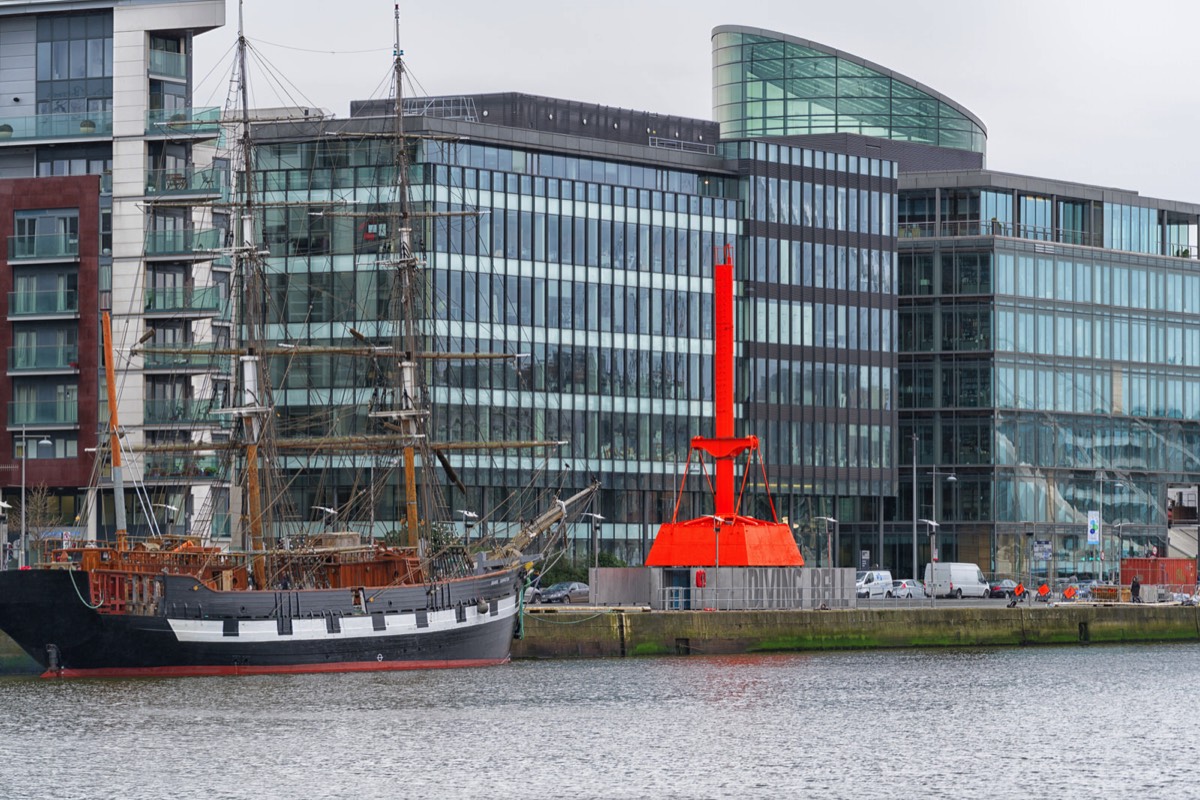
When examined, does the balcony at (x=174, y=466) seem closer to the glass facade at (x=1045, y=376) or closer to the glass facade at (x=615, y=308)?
the glass facade at (x=615, y=308)

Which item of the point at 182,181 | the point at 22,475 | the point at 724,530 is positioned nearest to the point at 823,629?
the point at 724,530

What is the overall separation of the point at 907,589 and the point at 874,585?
355cm

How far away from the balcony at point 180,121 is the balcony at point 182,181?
70.9 inches

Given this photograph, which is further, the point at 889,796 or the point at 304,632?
the point at 304,632

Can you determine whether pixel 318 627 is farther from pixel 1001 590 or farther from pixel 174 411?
pixel 1001 590

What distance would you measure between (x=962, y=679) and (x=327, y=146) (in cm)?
5964

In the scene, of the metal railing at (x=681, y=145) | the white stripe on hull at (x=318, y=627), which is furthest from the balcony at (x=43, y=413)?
the metal railing at (x=681, y=145)

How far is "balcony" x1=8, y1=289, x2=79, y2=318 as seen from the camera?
371ft

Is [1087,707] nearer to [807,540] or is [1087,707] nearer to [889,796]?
[889,796]

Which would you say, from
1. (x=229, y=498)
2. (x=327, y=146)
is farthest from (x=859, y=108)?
(x=229, y=498)

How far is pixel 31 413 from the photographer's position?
372 ft

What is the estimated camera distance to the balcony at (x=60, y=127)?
11512 centimetres

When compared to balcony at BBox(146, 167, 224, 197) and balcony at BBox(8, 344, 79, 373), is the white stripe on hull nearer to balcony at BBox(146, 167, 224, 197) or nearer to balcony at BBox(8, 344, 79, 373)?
balcony at BBox(146, 167, 224, 197)

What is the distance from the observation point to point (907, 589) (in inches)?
5212
